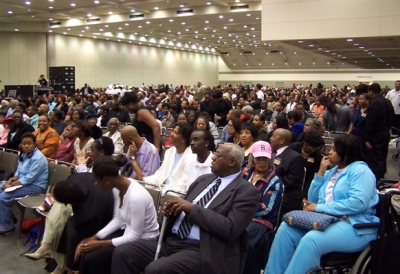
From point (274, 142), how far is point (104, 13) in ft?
73.7

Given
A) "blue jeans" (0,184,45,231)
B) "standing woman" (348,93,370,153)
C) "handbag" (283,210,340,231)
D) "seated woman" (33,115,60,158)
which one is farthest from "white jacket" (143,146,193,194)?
"standing woman" (348,93,370,153)

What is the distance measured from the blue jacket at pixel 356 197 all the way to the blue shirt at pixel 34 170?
3.71m

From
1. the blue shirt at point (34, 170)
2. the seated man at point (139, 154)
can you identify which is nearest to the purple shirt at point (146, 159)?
the seated man at point (139, 154)

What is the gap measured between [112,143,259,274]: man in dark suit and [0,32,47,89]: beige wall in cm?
2998

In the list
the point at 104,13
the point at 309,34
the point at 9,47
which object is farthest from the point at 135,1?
the point at 9,47

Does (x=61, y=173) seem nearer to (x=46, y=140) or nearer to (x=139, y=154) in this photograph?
(x=139, y=154)

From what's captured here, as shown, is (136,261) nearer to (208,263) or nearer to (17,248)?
(208,263)

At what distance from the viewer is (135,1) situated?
70.4 feet

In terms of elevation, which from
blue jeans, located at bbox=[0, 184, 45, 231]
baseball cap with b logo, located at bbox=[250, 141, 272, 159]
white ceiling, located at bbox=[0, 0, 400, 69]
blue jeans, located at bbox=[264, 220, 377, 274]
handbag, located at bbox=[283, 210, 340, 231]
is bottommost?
blue jeans, located at bbox=[0, 184, 45, 231]

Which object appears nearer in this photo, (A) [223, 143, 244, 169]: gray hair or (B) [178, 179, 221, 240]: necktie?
(B) [178, 179, 221, 240]: necktie

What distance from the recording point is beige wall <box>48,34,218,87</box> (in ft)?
106

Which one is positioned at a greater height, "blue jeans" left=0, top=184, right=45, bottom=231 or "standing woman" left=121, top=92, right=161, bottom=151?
"standing woman" left=121, top=92, right=161, bottom=151

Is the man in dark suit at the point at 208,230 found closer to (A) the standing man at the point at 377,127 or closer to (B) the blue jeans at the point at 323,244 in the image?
(B) the blue jeans at the point at 323,244

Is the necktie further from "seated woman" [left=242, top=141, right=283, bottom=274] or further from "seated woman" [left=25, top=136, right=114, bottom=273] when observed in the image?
"seated woman" [left=25, top=136, right=114, bottom=273]
